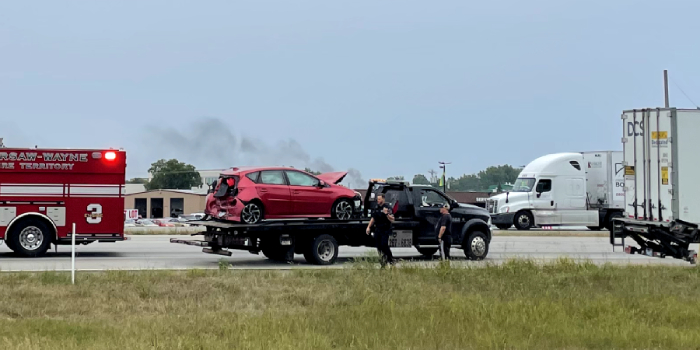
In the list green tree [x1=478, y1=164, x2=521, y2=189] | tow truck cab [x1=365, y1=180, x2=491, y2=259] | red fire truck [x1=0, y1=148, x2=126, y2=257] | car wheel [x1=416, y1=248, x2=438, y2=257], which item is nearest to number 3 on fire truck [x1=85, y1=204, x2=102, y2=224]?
red fire truck [x1=0, y1=148, x2=126, y2=257]

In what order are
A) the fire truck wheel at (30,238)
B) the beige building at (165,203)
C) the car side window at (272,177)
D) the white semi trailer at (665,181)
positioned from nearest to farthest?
the white semi trailer at (665,181) → the car side window at (272,177) → the fire truck wheel at (30,238) → the beige building at (165,203)

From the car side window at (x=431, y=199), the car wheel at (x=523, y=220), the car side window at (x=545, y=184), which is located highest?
the car side window at (x=545, y=184)

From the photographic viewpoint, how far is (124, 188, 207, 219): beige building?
103750 mm

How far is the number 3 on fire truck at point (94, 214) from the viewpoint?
2136 cm

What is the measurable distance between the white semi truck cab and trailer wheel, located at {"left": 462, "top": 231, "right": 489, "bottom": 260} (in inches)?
767

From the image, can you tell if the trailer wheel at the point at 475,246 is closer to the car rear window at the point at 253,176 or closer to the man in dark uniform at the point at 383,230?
the man in dark uniform at the point at 383,230

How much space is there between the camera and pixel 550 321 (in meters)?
11.1

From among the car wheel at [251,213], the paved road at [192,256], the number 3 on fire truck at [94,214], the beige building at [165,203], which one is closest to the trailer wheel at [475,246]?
the paved road at [192,256]

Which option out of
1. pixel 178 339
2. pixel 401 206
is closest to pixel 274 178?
pixel 401 206

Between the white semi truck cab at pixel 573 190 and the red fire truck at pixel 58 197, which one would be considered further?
the white semi truck cab at pixel 573 190

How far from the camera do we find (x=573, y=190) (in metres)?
40.5

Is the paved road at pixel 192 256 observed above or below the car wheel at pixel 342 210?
below

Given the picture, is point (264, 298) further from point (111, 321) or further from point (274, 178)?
point (274, 178)

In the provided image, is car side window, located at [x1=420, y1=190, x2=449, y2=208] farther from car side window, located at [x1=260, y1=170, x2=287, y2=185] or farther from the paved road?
car side window, located at [x1=260, y1=170, x2=287, y2=185]
